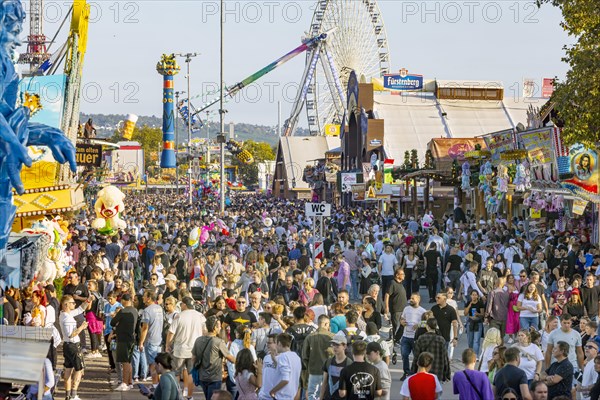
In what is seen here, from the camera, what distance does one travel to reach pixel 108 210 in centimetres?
2877

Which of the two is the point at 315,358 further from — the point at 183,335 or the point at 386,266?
the point at 386,266

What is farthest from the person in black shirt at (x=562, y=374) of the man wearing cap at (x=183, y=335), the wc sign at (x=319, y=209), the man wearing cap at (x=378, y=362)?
the wc sign at (x=319, y=209)

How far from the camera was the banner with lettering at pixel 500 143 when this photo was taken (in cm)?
3928

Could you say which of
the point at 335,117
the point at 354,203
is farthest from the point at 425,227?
the point at 335,117

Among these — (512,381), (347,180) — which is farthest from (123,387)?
(347,180)

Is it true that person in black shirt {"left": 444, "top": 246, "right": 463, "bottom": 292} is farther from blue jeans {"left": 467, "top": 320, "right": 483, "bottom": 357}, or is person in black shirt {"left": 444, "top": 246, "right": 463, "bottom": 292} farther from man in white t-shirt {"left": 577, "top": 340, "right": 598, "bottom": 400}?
man in white t-shirt {"left": 577, "top": 340, "right": 598, "bottom": 400}

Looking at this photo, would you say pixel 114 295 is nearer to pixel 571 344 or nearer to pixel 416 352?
pixel 416 352

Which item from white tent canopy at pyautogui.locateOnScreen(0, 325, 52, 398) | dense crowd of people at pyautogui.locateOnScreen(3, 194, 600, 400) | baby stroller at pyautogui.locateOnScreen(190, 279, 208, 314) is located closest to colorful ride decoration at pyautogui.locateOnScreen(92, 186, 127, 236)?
dense crowd of people at pyautogui.locateOnScreen(3, 194, 600, 400)

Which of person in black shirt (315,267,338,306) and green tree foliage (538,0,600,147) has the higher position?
green tree foliage (538,0,600,147)

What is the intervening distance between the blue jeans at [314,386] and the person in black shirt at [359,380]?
6.44 feet

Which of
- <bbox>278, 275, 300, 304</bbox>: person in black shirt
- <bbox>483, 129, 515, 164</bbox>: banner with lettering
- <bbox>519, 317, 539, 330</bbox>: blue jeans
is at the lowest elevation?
<bbox>519, 317, 539, 330</bbox>: blue jeans

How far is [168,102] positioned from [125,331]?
91729 mm

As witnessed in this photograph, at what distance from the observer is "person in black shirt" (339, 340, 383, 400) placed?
10828 mm

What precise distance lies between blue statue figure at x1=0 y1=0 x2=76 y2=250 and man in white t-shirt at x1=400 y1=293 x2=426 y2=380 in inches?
197
